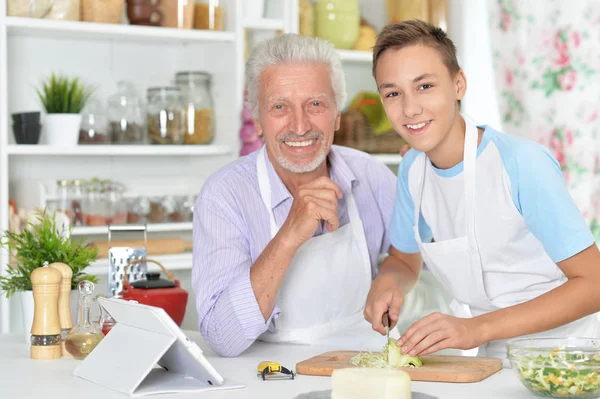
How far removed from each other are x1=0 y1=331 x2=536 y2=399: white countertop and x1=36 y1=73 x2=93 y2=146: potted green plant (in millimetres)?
1251

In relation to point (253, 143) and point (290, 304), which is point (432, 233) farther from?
point (253, 143)

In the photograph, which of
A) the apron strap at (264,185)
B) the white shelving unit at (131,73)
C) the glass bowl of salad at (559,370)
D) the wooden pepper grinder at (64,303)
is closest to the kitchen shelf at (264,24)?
the white shelving unit at (131,73)

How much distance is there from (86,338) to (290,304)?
0.52m

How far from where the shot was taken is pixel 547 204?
172 centimetres

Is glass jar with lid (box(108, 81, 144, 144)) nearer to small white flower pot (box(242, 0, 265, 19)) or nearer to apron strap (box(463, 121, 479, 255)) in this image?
small white flower pot (box(242, 0, 265, 19))

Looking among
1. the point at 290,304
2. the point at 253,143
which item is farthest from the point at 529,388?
the point at 253,143

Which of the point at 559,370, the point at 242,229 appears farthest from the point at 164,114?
the point at 559,370

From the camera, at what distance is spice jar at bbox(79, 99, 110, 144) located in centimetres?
305

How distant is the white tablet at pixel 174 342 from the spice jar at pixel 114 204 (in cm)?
148

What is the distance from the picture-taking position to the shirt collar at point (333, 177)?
2.12m

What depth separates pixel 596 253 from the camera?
1.71 meters

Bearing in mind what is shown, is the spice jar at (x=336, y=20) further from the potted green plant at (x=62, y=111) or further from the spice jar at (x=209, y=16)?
the potted green plant at (x=62, y=111)

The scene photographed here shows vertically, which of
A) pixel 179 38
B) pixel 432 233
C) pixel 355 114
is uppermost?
pixel 179 38

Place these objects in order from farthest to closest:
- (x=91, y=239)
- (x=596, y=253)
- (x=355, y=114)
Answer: (x=355, y=114) < (x=91, y=239) < (x=596, y=253)
